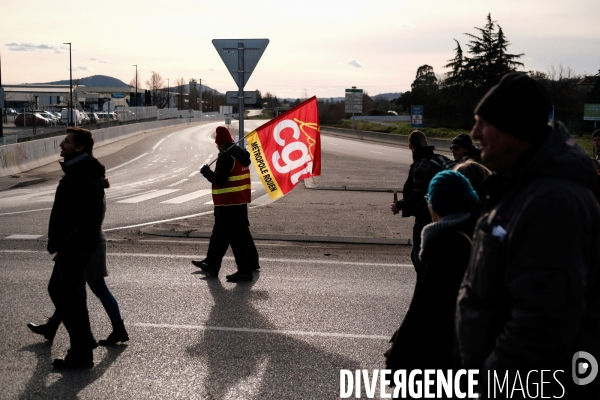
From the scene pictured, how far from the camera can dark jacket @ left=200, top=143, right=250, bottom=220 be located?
371 inches

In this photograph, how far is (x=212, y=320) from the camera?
7406 mm

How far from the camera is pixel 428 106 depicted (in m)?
78.8

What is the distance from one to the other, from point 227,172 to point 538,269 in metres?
7.17

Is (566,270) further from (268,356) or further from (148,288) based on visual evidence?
(148,288)

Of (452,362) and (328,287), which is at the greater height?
(452,362)

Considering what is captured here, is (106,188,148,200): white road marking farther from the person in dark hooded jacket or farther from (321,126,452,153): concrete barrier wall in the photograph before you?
(321,126,452,153): concrete barrier wall

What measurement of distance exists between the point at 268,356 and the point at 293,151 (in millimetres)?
4352

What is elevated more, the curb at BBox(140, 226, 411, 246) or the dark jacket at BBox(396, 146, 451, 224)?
the dark jacket at BBox(396, 146, 451, 224)

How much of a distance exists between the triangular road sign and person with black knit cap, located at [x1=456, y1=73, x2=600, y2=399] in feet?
32.2

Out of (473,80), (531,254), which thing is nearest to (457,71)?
(473,80)

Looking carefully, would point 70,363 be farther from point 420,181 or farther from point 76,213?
point 420,181

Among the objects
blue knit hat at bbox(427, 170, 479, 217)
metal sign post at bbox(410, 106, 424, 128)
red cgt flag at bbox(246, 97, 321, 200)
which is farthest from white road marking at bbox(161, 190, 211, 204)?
metal sign post at bbox(410, 106, 424, 128)

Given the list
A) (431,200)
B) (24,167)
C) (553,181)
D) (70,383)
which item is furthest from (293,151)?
(24,167)

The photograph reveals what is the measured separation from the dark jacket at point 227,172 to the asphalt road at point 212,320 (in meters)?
0.76
